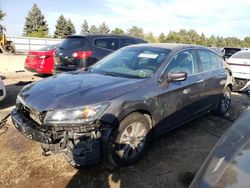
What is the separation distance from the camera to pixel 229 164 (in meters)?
2.00

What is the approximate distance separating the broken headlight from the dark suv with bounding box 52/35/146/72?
5.45m

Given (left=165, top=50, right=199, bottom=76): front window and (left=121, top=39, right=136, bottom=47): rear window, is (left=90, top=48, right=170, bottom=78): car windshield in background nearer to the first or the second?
(left=165, top=50, right=199, bottom=76): front window

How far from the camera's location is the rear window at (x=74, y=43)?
9.29 meters

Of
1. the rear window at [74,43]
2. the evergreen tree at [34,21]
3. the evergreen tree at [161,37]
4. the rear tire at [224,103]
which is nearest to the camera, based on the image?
the rear tire at [224,103]

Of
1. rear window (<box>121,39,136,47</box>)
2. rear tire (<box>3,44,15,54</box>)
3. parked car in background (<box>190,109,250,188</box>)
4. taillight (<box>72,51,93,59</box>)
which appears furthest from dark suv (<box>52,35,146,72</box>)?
rear tire (<box>3,44,15,54</box>)

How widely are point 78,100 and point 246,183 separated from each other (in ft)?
7.79

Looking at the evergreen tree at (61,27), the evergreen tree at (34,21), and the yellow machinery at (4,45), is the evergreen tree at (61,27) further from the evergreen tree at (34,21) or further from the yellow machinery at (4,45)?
the yellow machinery at (4,45)

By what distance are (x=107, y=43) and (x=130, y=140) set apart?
6082mm

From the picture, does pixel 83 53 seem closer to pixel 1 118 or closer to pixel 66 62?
pixel 66 62

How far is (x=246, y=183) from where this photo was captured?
1.75 metres

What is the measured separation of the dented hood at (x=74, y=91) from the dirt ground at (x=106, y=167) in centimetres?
86

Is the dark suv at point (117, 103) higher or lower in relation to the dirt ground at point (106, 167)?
higher

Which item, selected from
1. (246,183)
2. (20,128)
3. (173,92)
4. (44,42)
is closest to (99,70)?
(173,92)

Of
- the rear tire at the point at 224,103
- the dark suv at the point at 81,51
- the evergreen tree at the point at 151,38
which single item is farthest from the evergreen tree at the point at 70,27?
the rear tire at the point at 224,103
